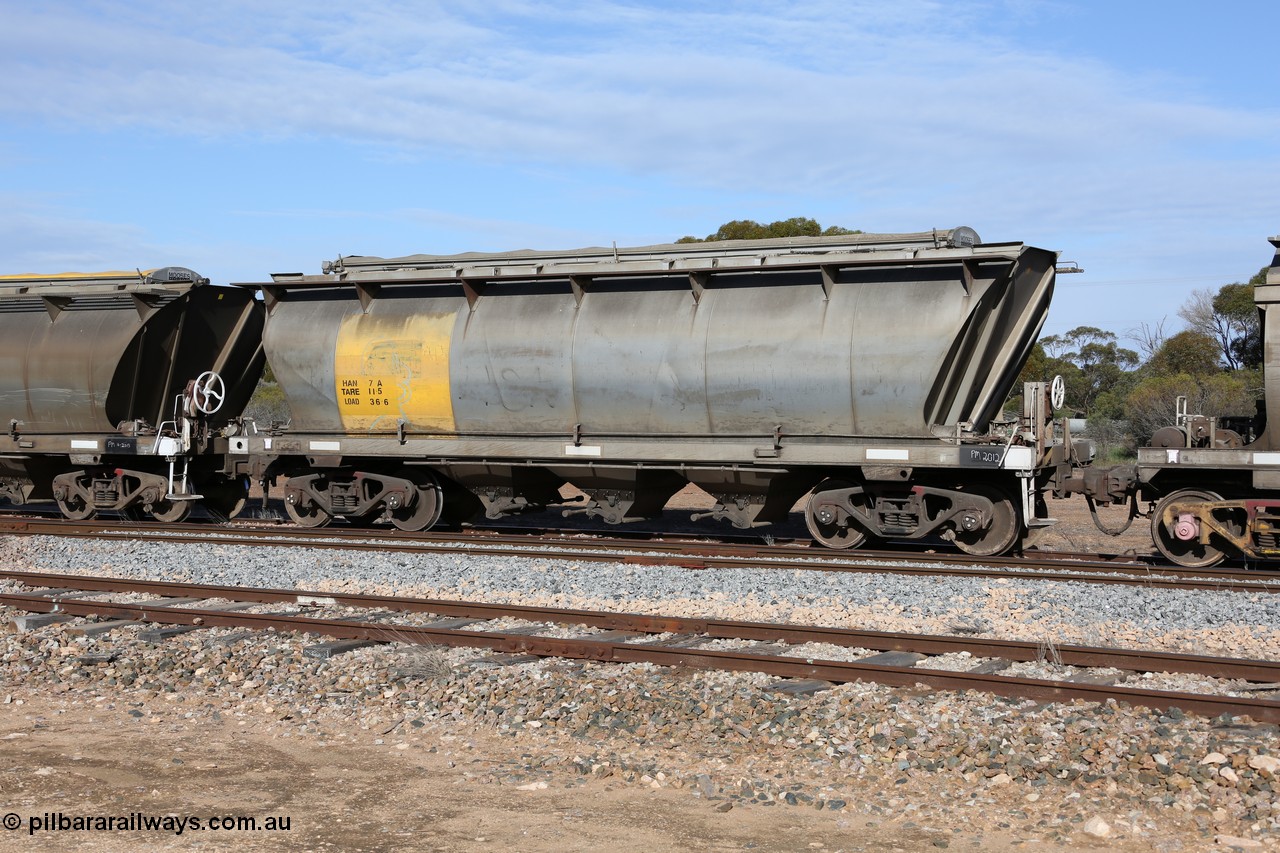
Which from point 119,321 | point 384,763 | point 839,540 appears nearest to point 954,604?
point 839,540

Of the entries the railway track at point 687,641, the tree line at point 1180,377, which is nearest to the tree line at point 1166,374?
the tree line at point 1180,377

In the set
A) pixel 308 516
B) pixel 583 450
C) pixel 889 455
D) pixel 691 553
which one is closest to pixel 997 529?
pixel 889 455

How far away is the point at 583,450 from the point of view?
1533 cm

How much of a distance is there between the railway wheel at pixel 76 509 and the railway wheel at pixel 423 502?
5.82 m

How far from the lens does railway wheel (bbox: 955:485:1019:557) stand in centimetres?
1367

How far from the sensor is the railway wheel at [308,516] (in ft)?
57.6

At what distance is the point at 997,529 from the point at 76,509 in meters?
14.9

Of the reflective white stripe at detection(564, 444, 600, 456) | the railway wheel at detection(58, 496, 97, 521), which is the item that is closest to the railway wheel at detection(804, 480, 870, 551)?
the reflective white stripe at detection(564, 444, 600, 456)

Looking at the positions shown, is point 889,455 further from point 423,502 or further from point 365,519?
point 365,519

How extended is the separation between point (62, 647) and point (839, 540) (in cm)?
884

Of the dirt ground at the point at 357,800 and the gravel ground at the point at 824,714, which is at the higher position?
the gravel ground at the point at 824,714

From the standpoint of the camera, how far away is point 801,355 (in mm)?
14023

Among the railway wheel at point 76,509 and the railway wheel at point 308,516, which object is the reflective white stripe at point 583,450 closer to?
the railway wheel at point 308,516

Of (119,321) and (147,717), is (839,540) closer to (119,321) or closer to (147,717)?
(147,717)
